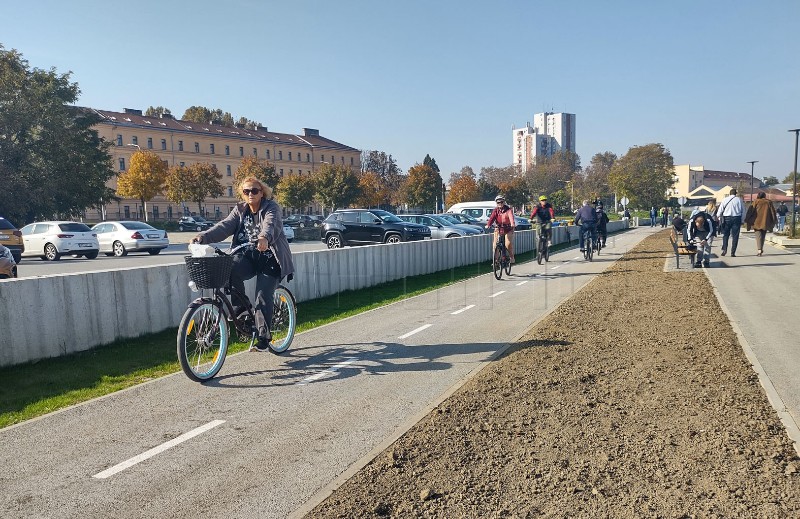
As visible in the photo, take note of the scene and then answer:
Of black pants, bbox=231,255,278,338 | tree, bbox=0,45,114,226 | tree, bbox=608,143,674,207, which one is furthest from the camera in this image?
tree, bbox=608,143,674,207

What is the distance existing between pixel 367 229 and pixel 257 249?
63.6ft

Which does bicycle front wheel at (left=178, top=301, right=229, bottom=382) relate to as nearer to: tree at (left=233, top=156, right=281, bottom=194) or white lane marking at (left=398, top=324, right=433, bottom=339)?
white lane marking at (left=398, top=324, right=433, bottom=339)

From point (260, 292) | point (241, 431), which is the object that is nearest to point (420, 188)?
point (260, 292)

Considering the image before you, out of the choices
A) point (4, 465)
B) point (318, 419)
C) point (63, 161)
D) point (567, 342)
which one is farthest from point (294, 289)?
point (63, 161)

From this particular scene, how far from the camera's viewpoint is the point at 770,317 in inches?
327

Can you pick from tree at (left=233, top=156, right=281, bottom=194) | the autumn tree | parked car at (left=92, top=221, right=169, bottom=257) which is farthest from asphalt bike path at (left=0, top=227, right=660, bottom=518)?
the autumn tree

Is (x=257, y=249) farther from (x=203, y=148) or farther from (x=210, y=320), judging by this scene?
(x=203, y=148)

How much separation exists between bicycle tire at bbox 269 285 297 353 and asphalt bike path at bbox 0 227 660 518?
0.16m

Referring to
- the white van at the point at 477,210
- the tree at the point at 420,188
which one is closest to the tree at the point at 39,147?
the white van at the point at 477,210

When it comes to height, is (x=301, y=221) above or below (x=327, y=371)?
above

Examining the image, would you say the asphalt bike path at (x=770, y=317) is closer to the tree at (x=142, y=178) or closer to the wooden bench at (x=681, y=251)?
the wooden bench at (x=681, y=251)

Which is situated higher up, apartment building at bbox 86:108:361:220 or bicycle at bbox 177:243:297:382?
apartment building at bbox 86:108:361:220

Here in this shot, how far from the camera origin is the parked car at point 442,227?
27.4m

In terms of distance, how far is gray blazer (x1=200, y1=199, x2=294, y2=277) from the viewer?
241 inches
